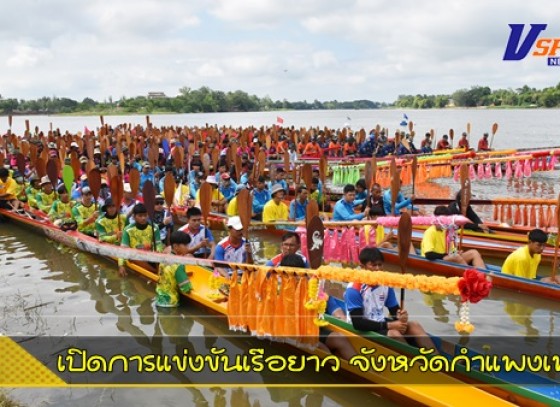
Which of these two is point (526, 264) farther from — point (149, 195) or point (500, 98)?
point (500, 98)

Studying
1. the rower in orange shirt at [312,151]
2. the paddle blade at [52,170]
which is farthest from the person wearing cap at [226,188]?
the rower in orange shirt at [312,151]

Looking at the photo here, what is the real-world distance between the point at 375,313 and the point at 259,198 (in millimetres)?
6635

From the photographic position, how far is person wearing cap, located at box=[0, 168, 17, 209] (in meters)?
12.1

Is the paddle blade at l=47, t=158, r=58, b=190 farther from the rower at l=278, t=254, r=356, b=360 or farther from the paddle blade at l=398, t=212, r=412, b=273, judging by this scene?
the paddle blade at l=398, t=212, r=412, b=273

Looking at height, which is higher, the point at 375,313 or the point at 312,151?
the point at 312,151

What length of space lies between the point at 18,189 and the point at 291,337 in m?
10.2

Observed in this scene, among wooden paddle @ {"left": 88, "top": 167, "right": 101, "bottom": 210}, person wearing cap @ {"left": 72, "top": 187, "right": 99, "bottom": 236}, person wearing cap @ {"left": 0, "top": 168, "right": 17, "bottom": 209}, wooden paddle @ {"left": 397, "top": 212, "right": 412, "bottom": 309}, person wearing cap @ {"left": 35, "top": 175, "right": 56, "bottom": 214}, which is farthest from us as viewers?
person wearing cap @ {"left": 0, "top": 168, "right": 17, "bottom": 209}

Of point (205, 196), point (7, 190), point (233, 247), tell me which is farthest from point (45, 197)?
point (233, 247)

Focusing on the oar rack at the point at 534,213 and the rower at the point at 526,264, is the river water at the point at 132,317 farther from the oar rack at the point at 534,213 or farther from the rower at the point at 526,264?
the oar rack at the point at 534,213

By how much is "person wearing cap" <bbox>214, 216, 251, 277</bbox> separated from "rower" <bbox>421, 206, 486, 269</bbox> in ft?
9.73

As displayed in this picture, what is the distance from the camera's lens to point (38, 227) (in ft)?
35.7

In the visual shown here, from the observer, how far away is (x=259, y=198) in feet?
36.6

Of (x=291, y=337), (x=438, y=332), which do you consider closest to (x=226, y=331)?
(x=291, y=337)

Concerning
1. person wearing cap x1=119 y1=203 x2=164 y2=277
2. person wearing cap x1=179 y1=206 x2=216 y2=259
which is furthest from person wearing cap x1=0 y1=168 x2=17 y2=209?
person wearing cap x1=179 y1=206 x2=216 y2=259
